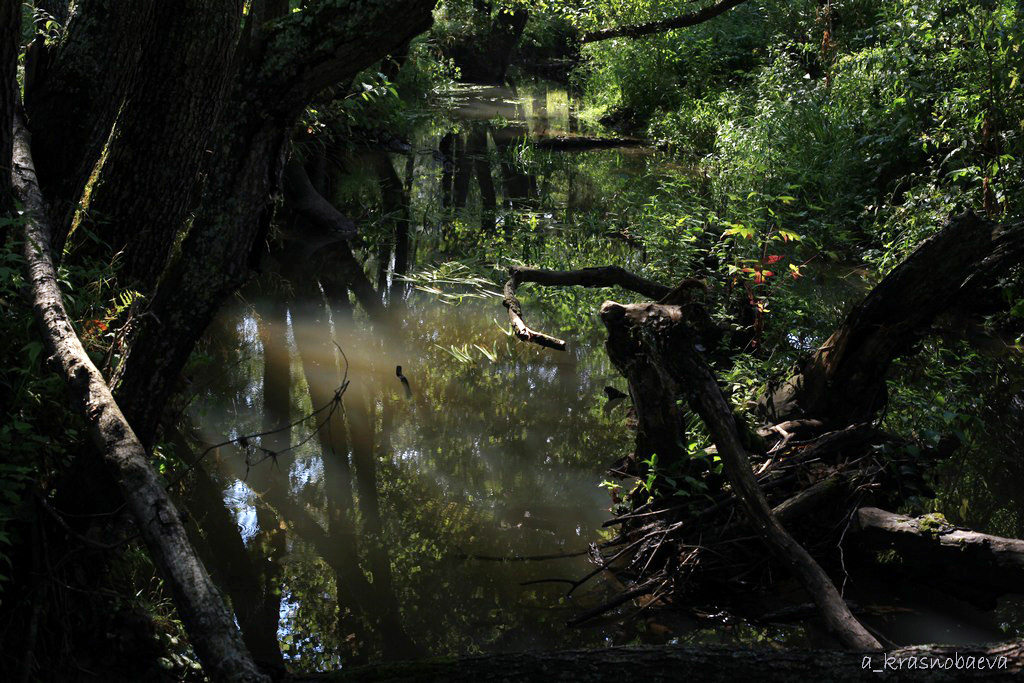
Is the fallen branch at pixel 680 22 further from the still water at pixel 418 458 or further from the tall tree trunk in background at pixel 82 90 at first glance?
the tall tree trunk in background at pixel 82 90

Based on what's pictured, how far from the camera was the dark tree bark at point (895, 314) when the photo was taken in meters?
4.36

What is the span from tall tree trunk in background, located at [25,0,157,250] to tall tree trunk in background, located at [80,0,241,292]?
88mm

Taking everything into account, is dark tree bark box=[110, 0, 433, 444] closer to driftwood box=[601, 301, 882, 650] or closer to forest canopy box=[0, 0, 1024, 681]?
forest canopy box=[0, 0, 1024, 681]

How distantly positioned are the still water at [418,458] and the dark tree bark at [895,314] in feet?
4.09

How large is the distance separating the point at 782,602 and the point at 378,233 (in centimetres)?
712

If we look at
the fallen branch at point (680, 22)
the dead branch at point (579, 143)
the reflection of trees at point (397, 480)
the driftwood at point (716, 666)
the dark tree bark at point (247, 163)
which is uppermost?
the fallen branch at point (680, 22)

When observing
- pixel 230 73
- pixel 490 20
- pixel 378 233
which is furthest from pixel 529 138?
pixel 230 73

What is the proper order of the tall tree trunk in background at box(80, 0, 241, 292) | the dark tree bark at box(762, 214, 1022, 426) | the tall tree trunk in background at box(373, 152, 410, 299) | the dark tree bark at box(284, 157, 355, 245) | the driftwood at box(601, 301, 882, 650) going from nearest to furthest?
the driftwood at box(601, 301, 882, 650), the tall tree trunk in background at box(80, 0, 241, 292), the dark tree bark at box(762, 214, 1022, 426), the tall tree trunk in background at box(373, 152, 410, 299), the dark tree bark at box(284, 157, 355, 245)

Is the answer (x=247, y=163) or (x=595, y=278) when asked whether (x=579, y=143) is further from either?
(x=247, y=163)

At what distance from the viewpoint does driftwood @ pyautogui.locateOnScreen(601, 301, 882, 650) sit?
3.21m

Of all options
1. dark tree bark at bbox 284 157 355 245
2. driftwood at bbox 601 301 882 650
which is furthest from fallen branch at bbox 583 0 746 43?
dark tree bark at bbox 284 157 355 245

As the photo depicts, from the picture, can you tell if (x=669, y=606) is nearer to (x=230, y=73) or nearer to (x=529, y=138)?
(x=230, y=73)

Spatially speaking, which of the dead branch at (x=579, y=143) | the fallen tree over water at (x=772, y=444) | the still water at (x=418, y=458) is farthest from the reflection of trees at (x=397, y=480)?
the dead branch at (x=579, y=143)

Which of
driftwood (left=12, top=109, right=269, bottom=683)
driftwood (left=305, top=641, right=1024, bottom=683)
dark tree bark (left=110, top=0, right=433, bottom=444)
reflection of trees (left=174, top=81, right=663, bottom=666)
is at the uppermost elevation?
dark tree bark (left=110, top=0, right=433, bottom=444)
